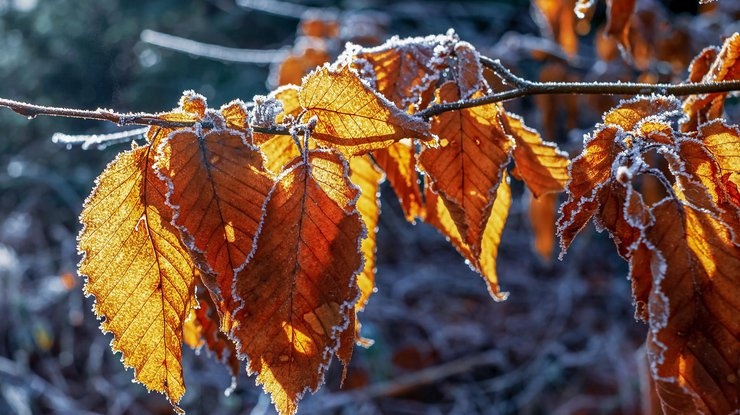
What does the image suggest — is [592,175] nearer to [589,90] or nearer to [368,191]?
[589,90]

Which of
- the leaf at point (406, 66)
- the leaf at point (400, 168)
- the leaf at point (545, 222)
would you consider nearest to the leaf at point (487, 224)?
the leaf at point (400, 168)

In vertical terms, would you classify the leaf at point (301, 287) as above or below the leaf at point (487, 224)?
below

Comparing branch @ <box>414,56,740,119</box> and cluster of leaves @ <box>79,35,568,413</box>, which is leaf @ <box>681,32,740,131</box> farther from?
cluster of leaves @ <box>79,35,568,413</box>

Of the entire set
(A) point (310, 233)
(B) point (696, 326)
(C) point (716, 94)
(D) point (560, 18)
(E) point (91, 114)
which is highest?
(D) point (560, 18)

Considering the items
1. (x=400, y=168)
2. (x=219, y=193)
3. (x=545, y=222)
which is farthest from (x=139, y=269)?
(x=545, y=222)

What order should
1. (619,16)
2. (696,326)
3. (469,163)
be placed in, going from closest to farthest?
(696,326)
(469,163)
(619,16)

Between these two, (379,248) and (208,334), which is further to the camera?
(379,248)

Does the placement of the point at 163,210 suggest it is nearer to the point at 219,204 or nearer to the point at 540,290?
the point at 219,204

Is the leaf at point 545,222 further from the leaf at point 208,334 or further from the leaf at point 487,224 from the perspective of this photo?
the leaf at point 208,334
